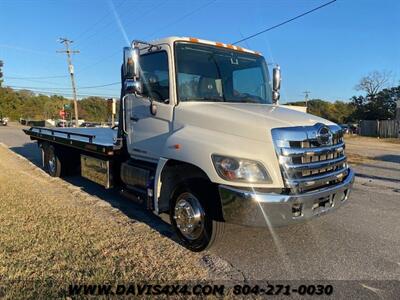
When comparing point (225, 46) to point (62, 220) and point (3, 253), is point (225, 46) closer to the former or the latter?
point (62, 220)

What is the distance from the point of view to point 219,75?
5.52m

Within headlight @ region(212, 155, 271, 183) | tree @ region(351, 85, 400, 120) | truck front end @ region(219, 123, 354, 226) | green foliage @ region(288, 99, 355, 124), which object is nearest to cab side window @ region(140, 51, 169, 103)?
headlight @ region(212, 155, 271, 183)

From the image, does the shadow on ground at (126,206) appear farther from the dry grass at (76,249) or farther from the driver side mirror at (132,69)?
the driver side mirror at (132,69)

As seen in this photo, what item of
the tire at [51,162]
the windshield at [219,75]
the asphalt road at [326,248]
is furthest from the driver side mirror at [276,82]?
the tire at [51,162]

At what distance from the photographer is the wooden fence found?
4012cm

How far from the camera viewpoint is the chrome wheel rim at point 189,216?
15.1ft

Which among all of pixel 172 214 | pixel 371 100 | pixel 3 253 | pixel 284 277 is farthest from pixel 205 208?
pixel 371 100

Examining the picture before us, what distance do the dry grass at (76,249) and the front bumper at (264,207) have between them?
0.72 meters

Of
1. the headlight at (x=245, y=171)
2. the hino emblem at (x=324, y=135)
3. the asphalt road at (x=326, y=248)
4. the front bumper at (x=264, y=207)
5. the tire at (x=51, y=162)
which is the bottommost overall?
the asphalt road at (x=326, y=248)

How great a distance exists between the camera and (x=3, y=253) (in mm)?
4363

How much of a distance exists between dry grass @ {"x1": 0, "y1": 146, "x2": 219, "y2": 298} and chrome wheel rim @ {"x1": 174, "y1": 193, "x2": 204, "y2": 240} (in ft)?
0.81

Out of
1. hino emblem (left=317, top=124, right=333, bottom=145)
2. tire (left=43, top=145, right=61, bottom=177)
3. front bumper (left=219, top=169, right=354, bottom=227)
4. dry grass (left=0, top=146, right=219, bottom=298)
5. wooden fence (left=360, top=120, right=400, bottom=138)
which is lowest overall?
wooden fence (left=360, top=120, right=400, bottom=138)

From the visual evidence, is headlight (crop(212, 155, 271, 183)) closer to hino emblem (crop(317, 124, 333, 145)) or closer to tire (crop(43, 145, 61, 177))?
hino emblem (crop(317, 124, 333, 145))

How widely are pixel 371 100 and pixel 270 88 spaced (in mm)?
62729
